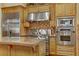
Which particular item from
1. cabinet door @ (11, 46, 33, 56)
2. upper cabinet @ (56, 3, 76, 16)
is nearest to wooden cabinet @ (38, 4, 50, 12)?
upper cabinet @ (56, 3, 76, 16)

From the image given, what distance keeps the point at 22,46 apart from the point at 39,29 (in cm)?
28

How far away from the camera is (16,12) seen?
185cm

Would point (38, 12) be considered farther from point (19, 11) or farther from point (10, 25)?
point (10, 25)

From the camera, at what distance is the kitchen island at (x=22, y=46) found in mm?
1788

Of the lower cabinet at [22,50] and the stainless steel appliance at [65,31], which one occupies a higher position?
the stainless steel appliance at [65,31]

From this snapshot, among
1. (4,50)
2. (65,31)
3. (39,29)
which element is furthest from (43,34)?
(4,50)

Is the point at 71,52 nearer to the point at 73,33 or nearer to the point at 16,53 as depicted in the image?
the point at 73,33

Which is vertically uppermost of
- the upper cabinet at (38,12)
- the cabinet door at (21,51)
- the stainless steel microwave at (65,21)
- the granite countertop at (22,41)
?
the upper cabinet at (38,12)

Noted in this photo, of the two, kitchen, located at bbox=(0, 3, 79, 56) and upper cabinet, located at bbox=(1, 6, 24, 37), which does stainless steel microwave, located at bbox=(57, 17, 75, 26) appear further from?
upper cabinet, located at bbox=(1, 6, 24, 37)

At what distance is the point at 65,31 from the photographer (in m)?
1.83

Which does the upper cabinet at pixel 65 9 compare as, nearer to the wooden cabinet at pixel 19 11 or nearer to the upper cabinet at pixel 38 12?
the upper cabinet at pixel 38 12

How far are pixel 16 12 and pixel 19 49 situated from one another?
0.43 m

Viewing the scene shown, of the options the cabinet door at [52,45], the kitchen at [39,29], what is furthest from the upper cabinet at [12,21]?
the cabinet door at [52,45]

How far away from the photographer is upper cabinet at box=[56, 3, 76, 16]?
1.80 m
